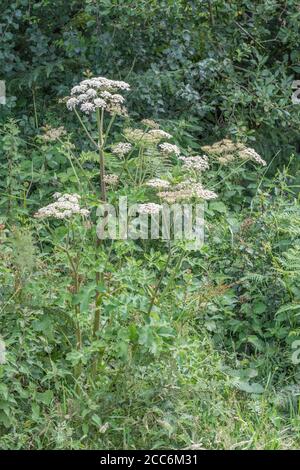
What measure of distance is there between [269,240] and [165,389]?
5.28 feet

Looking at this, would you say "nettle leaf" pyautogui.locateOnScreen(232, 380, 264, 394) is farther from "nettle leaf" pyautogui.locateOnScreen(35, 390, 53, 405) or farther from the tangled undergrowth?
"nettle leaf" pyautogui.locateOnScreen(35, 390, 53, 405)

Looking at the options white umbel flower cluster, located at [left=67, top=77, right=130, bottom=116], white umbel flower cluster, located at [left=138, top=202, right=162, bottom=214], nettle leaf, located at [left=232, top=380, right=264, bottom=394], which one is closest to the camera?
white umbel flower cluster, located at [left=138, top=202, right=162, bottom=214]

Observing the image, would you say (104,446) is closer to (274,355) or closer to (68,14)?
(274,355)

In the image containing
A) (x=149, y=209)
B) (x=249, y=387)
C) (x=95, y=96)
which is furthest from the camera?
(x=249, y=387)

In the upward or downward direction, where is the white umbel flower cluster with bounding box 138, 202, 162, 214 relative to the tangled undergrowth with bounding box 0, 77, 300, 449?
upward

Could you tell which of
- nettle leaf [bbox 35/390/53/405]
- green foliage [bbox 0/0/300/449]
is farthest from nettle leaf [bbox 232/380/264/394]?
nettle leaf [bbox 35/390/53/405]

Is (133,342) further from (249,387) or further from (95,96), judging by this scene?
(95,96)

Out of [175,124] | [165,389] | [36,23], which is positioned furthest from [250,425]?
[36,23]

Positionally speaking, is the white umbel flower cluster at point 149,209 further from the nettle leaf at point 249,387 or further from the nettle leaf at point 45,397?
the nettle leaf at point 249,387

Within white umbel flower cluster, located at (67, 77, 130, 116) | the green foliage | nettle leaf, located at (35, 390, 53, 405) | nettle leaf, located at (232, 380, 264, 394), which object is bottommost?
nettle leaf, located at (232, 380, 264, 394)

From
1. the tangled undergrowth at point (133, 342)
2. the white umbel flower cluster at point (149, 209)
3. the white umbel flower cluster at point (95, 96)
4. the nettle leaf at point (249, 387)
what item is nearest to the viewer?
the white umbel flower cluster at point (149, 209)

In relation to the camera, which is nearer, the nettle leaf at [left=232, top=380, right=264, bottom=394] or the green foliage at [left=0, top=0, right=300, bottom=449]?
the green foliage at [left=0, top=0, right=300, bottom=449]

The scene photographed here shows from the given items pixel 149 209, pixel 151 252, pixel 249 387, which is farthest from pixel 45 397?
pixel 249 387

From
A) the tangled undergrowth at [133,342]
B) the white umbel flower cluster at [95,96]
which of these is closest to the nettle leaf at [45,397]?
the tangled undergrowth at [133,342]
